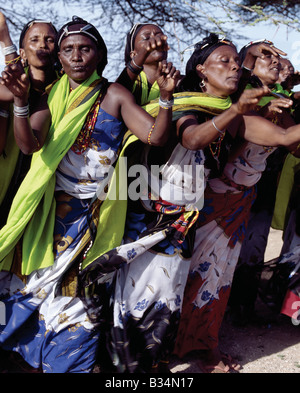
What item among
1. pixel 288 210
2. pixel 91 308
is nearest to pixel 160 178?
pixel 91 308

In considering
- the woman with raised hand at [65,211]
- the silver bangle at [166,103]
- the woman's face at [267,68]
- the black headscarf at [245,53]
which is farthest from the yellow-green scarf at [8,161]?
the woman's face at [267,68]

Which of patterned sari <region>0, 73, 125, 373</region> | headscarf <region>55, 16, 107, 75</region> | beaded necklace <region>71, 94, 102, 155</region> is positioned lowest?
patterned sari <region>0, 73, 125, 373</region>

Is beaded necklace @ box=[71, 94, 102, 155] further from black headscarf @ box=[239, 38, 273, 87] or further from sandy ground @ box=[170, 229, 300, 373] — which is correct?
sandy ground @ box=[170, 229, 300, 373]

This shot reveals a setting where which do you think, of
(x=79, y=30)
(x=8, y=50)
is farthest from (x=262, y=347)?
(x=8, y=50)

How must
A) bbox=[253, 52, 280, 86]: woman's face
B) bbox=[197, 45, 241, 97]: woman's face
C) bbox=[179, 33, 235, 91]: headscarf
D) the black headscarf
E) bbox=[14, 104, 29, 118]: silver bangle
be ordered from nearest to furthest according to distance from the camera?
bbox=[14, 104, 29, 118]: silver bangle → bbox=[197, 45, 241, 97]: woman's face → bbox=[179, 33, 235, 91]: headscarf → the black headscarf → bbox=[253, 52, 280, 86]: woman's face

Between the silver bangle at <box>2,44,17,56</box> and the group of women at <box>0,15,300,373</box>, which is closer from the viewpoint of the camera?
the silver bangle at <box>2,44,17,56</box>

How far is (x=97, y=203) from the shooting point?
11.1 feet

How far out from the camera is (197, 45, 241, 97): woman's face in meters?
3.43

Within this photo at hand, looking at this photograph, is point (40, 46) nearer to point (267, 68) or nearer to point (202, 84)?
point (202, 84)

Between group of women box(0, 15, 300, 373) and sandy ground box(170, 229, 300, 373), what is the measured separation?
86cm

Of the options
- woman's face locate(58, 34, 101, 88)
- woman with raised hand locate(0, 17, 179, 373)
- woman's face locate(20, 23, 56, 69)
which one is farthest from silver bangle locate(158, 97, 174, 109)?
woman's face locate(20, 23, 56, 69)

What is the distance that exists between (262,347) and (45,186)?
7.23ft

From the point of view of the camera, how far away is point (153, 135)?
3.07m

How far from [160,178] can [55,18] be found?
390cm
